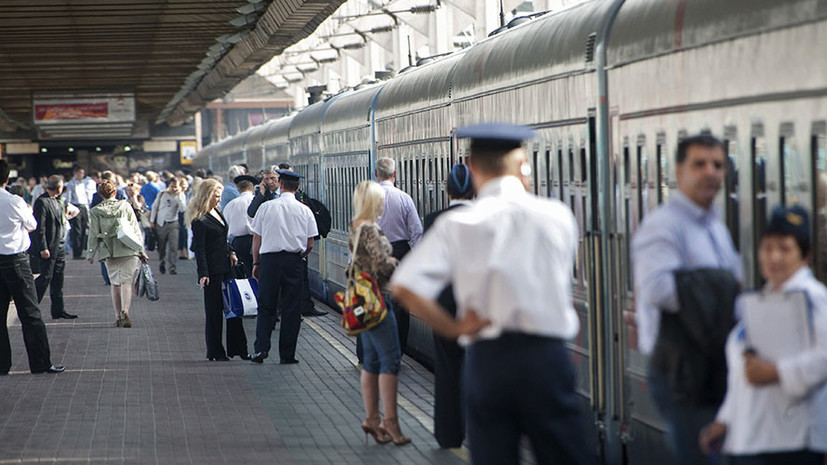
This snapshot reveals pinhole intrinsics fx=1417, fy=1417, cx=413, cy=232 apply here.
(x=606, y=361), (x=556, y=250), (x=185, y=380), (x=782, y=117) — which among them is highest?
(x=782, y=117)

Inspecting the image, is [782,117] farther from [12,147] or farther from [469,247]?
[12,147]

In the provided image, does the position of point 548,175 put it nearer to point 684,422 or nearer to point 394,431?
point 394,431

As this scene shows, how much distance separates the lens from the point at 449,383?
871 cm

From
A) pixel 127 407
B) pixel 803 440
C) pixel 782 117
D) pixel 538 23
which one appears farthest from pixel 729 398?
pixel 127 407

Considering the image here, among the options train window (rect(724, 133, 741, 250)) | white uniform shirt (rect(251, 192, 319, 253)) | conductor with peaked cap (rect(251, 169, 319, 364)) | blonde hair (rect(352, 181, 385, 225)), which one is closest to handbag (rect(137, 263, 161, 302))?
conductor with peaked cap (rect(251, 169, 319, 364))

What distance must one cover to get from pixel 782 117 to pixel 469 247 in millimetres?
1470

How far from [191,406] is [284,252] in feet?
7.97

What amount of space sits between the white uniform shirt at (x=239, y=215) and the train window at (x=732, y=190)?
35.1ft

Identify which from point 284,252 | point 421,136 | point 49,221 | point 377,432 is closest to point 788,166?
point 377,432

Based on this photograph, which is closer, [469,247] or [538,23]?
[469,247]

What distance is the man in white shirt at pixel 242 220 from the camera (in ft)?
54.1

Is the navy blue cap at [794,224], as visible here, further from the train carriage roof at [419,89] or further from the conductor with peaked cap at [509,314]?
the train carriage roof at [419,89]

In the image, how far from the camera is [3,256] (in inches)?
504

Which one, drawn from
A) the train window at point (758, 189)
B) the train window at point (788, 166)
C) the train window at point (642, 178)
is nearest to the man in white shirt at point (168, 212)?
the train window at point (642, 178)
